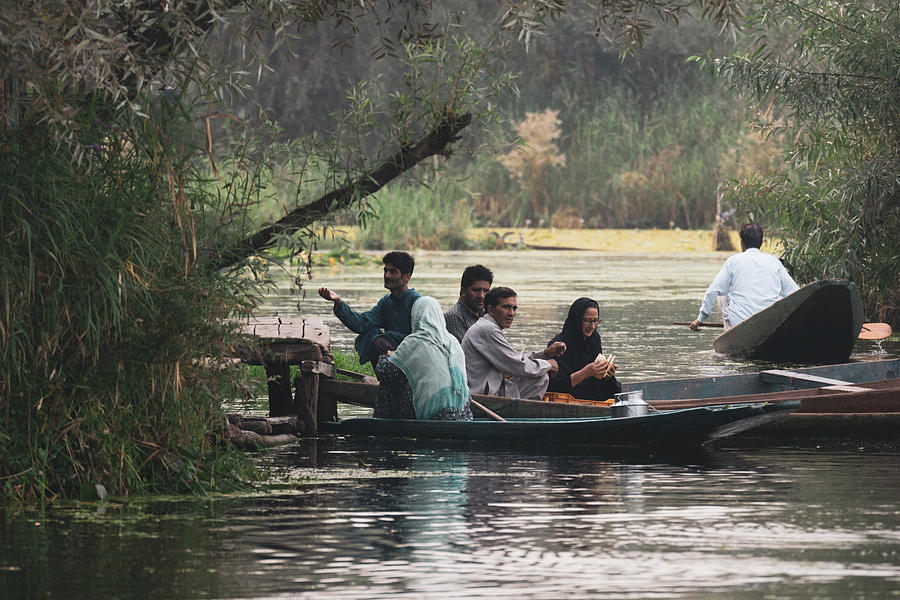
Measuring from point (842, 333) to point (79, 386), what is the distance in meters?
9.90

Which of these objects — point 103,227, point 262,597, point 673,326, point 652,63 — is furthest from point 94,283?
point 652,63

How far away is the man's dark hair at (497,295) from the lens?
11.0 m

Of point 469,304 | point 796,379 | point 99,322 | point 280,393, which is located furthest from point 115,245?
point 796,379

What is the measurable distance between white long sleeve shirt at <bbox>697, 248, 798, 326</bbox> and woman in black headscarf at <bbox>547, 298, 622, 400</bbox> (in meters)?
4.80

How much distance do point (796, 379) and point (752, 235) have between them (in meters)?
4.02

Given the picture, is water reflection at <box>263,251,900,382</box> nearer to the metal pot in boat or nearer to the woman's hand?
the woman's hand

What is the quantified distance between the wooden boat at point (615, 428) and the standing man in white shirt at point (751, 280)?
5.89 m

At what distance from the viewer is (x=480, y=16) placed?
4712cm

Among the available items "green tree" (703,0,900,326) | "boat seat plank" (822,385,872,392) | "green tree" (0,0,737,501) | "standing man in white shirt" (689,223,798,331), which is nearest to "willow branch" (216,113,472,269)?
"green tree" (0,0,737,501)

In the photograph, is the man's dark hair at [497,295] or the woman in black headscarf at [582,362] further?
the woman in black headscarf at [582,362]

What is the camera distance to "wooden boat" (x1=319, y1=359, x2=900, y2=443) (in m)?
10.9

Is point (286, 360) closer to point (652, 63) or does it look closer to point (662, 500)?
point (662, 500)

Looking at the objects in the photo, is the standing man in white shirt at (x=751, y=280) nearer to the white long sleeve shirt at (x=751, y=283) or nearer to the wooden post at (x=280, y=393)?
the white long sleeve shirt at (x=751, y=283)

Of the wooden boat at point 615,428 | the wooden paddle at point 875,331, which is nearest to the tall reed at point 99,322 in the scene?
the wooden boat at point 615,428
